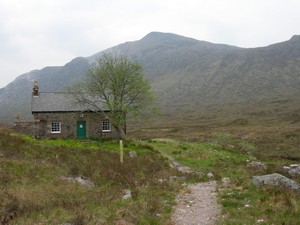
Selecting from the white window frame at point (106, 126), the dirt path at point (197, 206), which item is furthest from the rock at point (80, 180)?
the white window frame at point (106, 126)

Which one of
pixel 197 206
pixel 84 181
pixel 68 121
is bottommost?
pixel 84 181

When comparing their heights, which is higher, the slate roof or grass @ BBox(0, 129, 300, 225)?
the slate roof

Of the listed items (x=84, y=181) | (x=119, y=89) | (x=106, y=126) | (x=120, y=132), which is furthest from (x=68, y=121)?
(x=84, y=181)

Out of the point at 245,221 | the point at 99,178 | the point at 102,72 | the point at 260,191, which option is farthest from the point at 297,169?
the point at 102,72

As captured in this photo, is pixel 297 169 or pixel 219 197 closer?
pixel 219 197

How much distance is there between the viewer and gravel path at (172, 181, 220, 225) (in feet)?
36.9

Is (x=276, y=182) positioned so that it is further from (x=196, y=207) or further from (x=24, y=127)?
(x=24, y=127)

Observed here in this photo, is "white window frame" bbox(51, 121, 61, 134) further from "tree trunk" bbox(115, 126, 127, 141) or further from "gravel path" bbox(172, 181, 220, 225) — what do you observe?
"gravel path" bbox(172, 181, 220, 225)

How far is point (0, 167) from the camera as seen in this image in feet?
60.6

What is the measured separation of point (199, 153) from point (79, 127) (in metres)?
18.2

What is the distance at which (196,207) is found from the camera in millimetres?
13008

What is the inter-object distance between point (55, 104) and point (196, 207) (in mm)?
36225

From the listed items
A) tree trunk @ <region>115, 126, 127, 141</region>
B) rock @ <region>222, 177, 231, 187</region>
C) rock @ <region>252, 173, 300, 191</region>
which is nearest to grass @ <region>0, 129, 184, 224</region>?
rock @ <region>222, 177, 231, 187</region>

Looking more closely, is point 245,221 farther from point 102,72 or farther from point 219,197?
point 102,72
